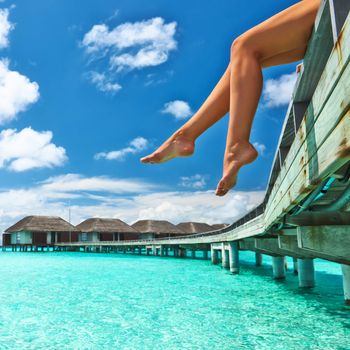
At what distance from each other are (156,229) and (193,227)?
6363mm

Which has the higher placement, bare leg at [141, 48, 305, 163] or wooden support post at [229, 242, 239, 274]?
bare leg at [141, 48, 305, 163]

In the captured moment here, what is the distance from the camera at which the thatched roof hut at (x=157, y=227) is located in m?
59.0

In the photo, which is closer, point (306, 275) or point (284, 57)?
point (284, 57)

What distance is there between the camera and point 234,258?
22.1m

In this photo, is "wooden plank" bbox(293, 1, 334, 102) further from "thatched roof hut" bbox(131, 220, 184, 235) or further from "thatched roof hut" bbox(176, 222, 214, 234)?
"thatched roof hut" bbox(176, 222, 214, 234)

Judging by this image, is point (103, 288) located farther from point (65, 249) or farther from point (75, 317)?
point (65, 249)

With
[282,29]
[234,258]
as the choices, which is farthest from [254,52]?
[234,258]

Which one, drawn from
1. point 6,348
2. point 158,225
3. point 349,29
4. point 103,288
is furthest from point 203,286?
point 158,225

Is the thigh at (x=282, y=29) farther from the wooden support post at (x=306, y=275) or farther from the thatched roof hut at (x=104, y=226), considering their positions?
the thatched roof hut at (x=104, y=226)

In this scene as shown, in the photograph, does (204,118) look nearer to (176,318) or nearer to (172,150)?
(172,150)

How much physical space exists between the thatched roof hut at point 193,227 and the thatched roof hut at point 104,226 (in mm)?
8373

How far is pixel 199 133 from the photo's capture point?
2625 mm

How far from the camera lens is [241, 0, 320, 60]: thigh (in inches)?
81.7

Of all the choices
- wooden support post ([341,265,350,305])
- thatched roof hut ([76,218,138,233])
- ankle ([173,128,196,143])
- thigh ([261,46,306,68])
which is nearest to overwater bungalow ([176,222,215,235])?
thatched roof hut ([76,218,138,233])
